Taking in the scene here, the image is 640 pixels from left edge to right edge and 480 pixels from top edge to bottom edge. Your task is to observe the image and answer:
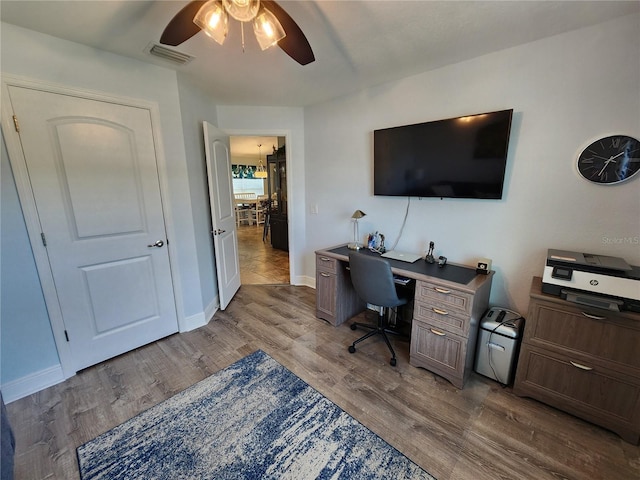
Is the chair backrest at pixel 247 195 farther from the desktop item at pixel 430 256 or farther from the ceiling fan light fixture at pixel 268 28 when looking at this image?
the ceiling fan light fixture at pixel 268 28

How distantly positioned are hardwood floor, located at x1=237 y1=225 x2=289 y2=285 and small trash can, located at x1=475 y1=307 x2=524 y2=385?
2525 millimetres

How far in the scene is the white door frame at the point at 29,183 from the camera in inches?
63.1

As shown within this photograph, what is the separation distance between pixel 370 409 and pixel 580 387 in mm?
1251

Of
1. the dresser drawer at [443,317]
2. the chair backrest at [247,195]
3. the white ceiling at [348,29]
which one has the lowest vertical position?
the dresser drawer at [443,317]

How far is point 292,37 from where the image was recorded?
1.26 m

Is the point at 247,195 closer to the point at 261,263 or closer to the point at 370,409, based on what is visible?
the point at 261,263

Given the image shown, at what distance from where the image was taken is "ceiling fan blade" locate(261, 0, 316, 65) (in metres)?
1.14

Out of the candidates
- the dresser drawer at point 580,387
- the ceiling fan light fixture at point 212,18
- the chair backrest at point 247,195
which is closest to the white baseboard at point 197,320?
the ceiling fan light fixture at point 212,18

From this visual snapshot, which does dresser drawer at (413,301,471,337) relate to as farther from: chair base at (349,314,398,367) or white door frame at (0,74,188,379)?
white door frame at (0,74,188,379)

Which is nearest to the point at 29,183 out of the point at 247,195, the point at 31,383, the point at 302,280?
the point at 31,383

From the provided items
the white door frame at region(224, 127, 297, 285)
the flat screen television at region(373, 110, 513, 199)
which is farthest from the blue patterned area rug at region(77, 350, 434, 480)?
the white door frame at region(224, 127, 297, 285)

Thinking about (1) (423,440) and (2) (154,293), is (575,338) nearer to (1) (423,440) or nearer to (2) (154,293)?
(1) (423,440)

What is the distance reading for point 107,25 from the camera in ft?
5.17

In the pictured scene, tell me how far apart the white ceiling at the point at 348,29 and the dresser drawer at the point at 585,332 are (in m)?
1.69
